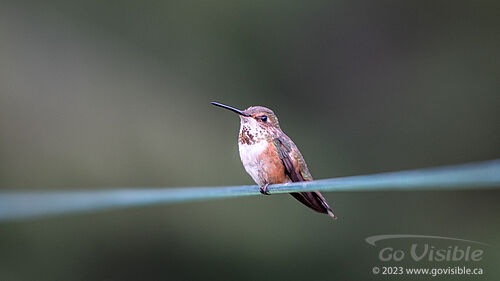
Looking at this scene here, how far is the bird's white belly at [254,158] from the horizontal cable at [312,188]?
2.72 ft

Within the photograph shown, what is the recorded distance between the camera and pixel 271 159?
278cm

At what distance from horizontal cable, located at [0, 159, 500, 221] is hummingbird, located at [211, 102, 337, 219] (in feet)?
2.75

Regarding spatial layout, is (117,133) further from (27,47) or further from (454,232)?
(454,232)

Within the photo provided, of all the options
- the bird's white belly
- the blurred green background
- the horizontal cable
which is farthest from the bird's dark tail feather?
the blurred green background

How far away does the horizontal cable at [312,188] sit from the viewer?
34.0 inches

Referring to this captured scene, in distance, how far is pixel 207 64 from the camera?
7.23 metres

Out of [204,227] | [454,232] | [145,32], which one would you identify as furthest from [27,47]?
[454,232]

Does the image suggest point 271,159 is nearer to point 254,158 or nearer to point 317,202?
point 254,158

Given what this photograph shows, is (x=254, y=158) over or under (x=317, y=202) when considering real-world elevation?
over

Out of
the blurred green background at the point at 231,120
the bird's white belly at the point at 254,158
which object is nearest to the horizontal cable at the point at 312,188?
the bird's white belly at the point at 254,158

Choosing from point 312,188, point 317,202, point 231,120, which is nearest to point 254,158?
point 317,202

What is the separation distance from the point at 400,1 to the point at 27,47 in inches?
167

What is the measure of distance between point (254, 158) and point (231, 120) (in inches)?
155

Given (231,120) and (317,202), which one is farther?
(231,120)
